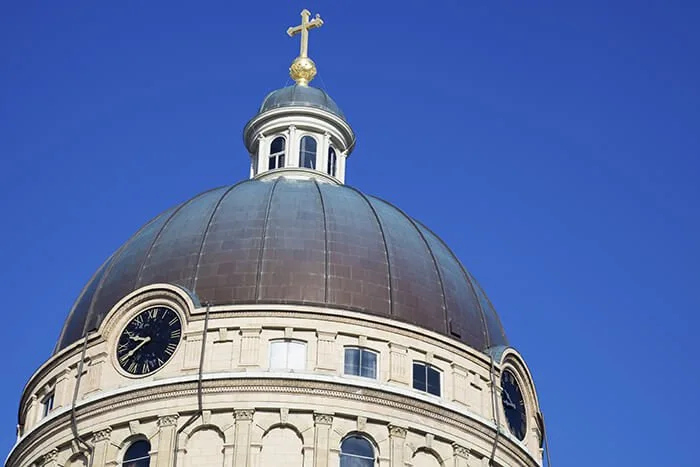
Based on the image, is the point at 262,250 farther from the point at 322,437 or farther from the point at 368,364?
the point at 322,437

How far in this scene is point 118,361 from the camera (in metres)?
66.5

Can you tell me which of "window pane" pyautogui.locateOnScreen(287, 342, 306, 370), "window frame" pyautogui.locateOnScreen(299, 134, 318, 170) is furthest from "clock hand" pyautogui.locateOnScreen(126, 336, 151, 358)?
"window frame" pyautogui.locateOnScreen(299, 134, 318, 170)

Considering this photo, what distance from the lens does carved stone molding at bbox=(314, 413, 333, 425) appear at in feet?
208

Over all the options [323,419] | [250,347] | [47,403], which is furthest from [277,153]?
[323,419]

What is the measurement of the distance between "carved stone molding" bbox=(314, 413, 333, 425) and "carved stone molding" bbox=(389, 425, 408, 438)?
7.63ft

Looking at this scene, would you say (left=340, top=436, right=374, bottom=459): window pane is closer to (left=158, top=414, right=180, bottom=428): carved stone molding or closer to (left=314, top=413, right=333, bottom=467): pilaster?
(left=314, top=413, right=333, bottom=467): pilaster

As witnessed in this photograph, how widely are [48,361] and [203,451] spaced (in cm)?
970

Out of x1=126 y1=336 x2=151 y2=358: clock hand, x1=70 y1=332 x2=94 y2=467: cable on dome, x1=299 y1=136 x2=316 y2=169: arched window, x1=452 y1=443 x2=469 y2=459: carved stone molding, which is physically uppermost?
x1=299 y1=136 x2=316 y2=169: arched window

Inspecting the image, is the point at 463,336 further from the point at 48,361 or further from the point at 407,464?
the point at 48,361

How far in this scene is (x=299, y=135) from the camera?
261 ft

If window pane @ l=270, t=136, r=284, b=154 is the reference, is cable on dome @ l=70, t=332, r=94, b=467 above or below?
below

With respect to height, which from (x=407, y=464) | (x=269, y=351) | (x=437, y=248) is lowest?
(x=407, y=464)

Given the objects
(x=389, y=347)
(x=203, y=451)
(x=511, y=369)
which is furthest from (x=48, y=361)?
(x=511, y=369)

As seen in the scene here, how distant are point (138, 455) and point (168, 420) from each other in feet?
5.80
